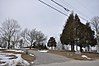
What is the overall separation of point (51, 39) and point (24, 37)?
18.1 meters

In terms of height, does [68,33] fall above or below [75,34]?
above

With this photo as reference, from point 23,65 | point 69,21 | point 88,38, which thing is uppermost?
point 69,21

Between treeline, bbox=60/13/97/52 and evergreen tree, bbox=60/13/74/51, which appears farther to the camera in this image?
treeline, bbox=60/13/97/52

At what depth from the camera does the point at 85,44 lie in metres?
60.0

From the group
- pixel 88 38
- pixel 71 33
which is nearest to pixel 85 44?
pixel 88 38

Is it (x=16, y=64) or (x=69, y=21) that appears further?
(x=69, y=21)

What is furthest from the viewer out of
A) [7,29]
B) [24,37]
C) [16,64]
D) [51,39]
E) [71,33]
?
[24,37]

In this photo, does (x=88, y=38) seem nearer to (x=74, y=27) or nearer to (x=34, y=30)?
(x=74, y=27)

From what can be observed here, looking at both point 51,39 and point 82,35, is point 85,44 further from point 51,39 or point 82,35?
point 51,39

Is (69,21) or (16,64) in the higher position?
(69,21)

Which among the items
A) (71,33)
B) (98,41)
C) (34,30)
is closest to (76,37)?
(71,33)

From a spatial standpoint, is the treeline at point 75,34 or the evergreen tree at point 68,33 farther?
the treeline at point 75,34

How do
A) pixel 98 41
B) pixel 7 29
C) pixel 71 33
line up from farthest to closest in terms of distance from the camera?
pixel 7 29 → pixel 98 41 → pixel 71 33

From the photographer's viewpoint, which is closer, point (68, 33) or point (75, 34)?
point (68, 33)
